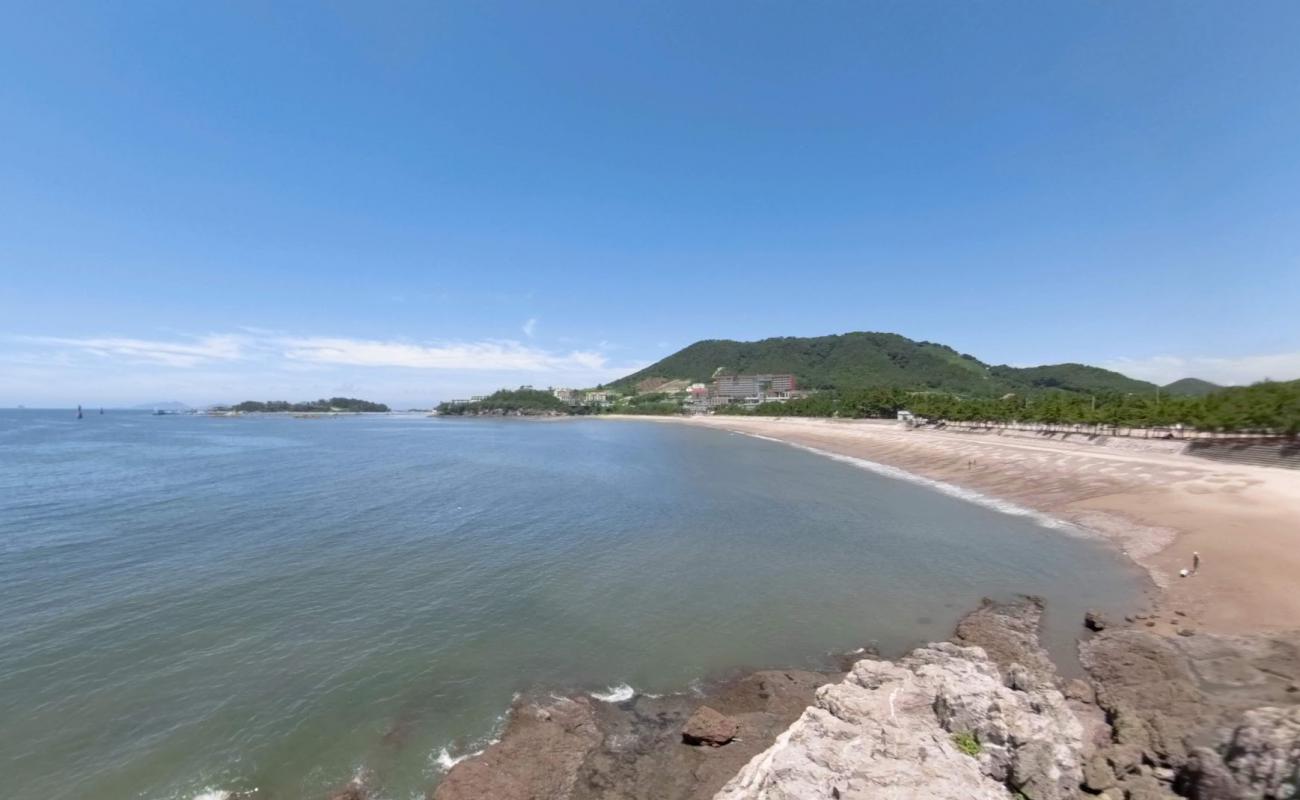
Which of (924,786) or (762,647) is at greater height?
(924,786)

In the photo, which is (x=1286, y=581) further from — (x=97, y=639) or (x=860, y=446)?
(x=860, y=446)

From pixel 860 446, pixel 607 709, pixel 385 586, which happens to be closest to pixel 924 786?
pixel 607 709

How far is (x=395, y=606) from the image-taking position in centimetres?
1628

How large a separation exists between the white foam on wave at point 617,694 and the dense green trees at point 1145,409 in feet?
159

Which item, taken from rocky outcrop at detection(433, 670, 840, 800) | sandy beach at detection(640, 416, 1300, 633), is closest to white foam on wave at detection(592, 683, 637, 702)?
rocky outcrop at detection(433, 670, 840, 800)

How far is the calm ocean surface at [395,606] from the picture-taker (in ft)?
33.7

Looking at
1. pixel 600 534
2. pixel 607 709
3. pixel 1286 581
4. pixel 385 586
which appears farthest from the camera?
pixel 600 534

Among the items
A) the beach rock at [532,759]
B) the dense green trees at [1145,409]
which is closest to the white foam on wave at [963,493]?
the dense green trees at [1145,409]

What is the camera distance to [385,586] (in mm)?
17906

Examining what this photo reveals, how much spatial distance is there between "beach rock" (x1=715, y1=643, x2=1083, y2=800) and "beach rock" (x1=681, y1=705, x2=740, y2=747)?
6.52 ft

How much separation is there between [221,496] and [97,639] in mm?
22270

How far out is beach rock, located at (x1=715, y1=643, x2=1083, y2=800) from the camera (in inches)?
258

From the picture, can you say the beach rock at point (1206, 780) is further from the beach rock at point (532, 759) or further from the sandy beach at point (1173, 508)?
the sandy beach at point (1173, 508)

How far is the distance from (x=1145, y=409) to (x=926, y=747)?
6536cm
